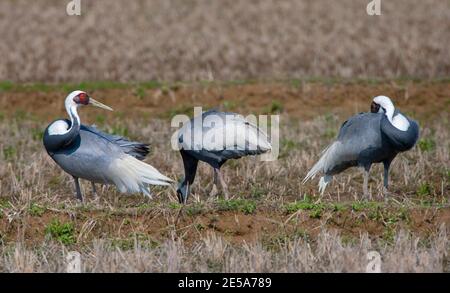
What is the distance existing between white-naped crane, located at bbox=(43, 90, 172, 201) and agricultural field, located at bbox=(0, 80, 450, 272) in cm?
29

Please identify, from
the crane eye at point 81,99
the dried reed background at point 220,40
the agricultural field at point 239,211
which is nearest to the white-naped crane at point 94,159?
the crane eye at point 81,99

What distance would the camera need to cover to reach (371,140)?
28.6 feet

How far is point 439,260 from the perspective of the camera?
6781 millimetres

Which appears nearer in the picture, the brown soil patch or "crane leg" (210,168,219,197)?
the brown soil patch

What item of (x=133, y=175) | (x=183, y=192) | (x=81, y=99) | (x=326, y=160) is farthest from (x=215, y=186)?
(x=81, y=99)

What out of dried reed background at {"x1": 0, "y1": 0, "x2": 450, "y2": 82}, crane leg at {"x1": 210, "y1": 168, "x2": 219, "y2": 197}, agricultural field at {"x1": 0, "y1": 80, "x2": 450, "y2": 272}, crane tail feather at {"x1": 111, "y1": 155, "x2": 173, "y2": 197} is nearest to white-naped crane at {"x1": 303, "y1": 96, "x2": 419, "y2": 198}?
agricultural field at {"x1": 0, "y1": 80, "x2": 450, "y2": 272}

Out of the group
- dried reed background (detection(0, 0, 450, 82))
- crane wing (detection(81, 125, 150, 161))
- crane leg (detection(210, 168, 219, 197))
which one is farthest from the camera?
dried reed background (detection(0, 0, 450, 82))

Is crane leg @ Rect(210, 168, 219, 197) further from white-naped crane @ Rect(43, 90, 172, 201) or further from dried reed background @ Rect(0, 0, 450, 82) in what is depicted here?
dried reed background @ Rect(0, 0, 450, 82)

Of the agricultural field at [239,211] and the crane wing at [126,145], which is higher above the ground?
the crane wing at [126,145]

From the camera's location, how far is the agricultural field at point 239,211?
689cm

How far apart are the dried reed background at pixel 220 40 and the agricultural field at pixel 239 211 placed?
1.85m

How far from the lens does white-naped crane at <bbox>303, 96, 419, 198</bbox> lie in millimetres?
8539

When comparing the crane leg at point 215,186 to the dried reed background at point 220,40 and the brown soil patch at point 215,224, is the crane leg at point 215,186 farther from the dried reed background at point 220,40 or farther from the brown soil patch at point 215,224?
the dried reed background at point 220,40

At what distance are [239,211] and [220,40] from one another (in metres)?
9.75
